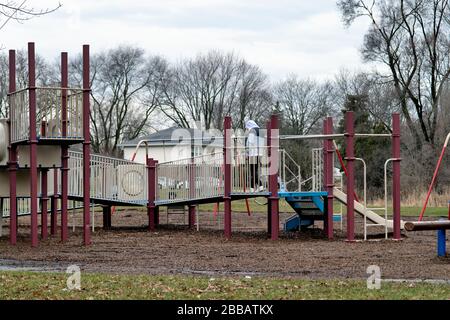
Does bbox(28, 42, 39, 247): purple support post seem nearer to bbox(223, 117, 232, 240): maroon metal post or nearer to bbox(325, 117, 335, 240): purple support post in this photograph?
bbox(223, 117, 232, 240): maroon metal post

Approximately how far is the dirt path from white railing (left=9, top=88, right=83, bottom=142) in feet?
8.33

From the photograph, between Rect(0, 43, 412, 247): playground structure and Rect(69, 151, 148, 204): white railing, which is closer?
Rect(0, 43, 412, 247): playground structure

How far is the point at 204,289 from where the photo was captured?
12750 mm

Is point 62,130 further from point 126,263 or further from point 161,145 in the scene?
point 161,145

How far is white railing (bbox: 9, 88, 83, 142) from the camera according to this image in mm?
22969

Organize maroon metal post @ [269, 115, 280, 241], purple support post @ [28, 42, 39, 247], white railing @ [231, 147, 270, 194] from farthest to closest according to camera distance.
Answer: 1. white railing @ [231, 147, 270, 194]
2. maroon metal post @ [269, 115, 280, 241]
3. purple support post @ [28, 42, 39, 247]

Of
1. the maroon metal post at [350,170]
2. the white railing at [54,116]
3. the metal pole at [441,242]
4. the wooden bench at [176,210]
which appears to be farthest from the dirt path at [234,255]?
the wooden bench at [176,210]

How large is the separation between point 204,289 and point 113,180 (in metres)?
16.7

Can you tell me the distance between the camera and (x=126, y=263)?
18406mm

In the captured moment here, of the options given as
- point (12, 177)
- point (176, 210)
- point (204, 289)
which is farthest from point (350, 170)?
point (204, 289)

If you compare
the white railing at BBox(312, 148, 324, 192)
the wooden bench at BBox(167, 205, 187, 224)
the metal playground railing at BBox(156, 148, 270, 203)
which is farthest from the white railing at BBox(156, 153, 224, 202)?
the white railing at BBox(312, 148, 324, 192)

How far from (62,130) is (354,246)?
713 cm
